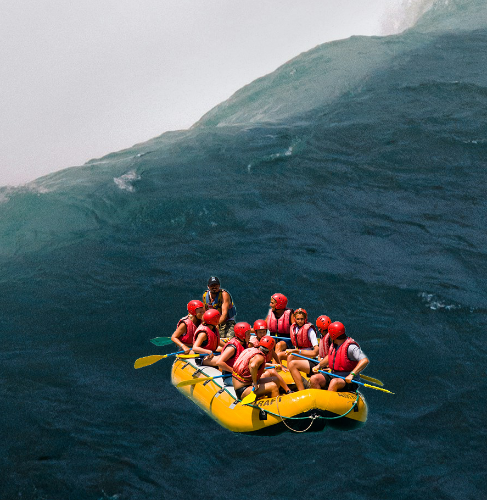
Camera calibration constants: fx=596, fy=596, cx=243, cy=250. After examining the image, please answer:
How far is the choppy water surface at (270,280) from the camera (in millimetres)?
11070

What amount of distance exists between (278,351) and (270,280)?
214 inches

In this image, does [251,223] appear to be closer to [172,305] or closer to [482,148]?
[172,305]

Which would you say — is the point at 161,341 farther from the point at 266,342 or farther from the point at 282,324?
the point at 266,342

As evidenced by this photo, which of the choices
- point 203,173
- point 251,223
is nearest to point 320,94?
point 203,173

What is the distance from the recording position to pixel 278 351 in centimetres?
1336

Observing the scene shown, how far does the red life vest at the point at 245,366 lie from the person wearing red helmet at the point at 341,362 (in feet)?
3.59

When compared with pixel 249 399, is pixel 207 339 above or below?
above

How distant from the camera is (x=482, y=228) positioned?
20.0 m

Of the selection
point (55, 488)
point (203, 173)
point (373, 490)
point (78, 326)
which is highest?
point (203, 173)

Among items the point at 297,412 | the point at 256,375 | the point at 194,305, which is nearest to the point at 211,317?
the point at 194,305

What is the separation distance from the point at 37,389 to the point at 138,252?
7361 millimetres

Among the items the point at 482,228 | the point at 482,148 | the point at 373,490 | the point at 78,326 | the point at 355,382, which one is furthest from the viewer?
the point at 482,148

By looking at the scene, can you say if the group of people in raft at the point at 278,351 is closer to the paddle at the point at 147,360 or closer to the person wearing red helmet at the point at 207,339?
the person wearing red helmet at the point at 207,339

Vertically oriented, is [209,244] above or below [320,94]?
below
